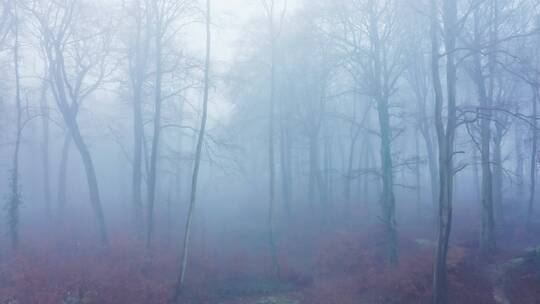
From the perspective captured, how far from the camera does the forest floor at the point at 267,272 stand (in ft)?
42.7

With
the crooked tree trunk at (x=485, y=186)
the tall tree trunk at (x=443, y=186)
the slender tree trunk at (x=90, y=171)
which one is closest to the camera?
the tall tree trunk at (x=443, y=186)

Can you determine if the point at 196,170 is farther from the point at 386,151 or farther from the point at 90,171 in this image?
the point at 386,151

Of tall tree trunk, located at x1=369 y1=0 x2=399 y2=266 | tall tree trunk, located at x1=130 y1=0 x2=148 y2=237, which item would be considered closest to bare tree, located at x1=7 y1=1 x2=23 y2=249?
tall tree trunk, located at x1=130 y1=0 x2=148 y2=237

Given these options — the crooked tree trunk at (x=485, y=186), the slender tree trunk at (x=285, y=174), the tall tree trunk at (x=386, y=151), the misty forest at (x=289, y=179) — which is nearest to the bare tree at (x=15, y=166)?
the misty forest at (x=289, y=179)

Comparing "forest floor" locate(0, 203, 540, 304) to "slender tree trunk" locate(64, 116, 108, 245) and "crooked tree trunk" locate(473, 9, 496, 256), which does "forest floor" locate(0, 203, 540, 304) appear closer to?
"crooked tree trunk" locate(473, 9, 496, 256)

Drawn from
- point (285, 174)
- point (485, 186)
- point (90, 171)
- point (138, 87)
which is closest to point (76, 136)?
point (90, 171)

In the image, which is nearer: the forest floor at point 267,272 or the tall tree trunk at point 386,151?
the forest floor at point 267,272

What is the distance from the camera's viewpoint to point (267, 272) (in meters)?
17.6

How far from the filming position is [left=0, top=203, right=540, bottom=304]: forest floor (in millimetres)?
13016

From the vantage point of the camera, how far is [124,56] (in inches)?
785

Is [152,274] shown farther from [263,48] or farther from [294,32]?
[294,32]

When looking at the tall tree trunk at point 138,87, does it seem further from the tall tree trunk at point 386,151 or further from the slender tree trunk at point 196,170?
the tall tree trunk at point 386,151

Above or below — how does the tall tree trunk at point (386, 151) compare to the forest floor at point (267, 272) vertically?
above

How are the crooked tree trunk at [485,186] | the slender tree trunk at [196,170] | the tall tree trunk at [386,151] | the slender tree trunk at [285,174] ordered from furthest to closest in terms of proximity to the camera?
the slender tree trunk at [285,174], the crooked tree trunk at [485,186], the tall tree trunk at [386,151], the slender tree trunk at [196,170]
